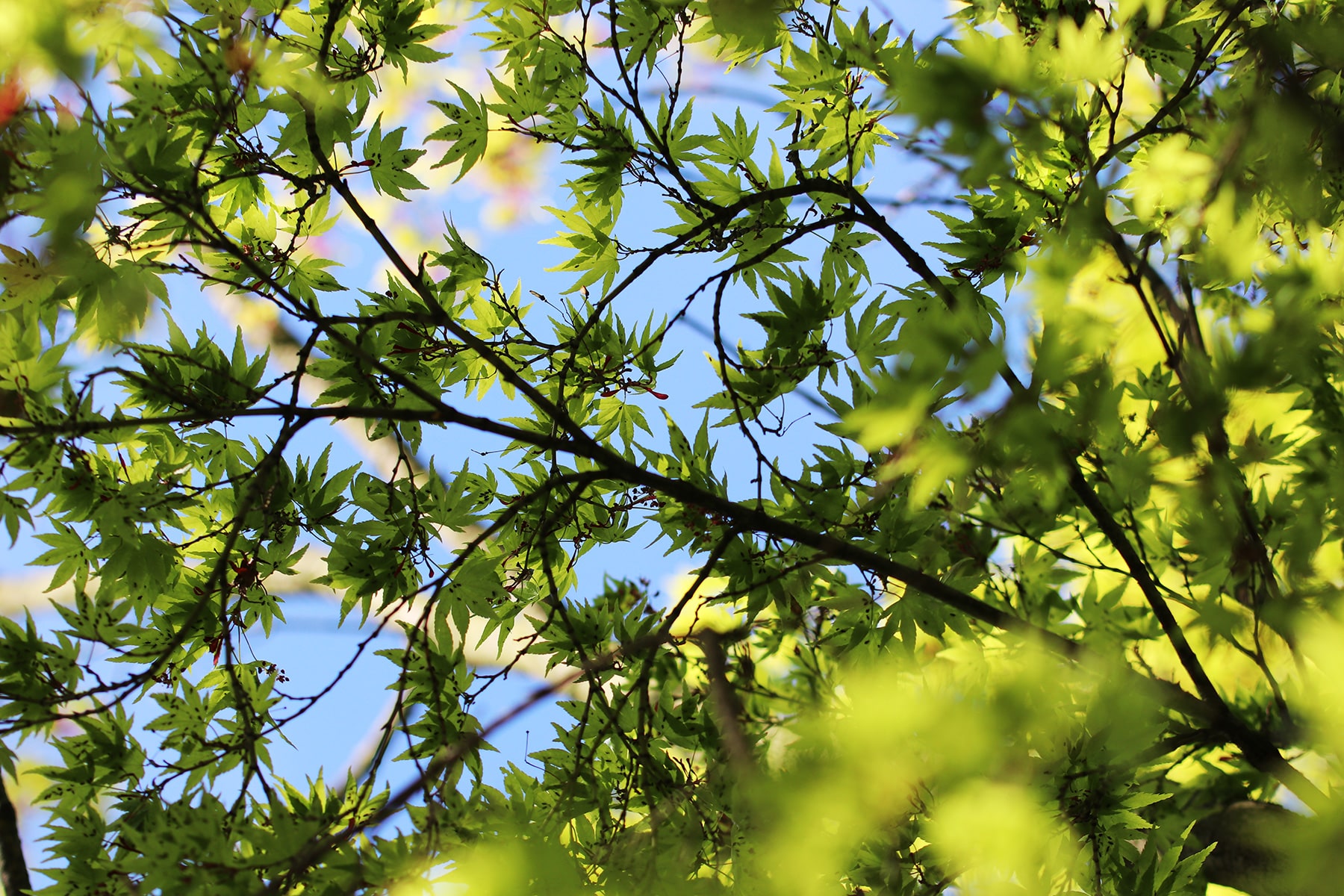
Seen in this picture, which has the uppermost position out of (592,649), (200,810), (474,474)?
(474,474)

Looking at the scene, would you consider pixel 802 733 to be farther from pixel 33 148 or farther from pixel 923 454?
pixel 33 148

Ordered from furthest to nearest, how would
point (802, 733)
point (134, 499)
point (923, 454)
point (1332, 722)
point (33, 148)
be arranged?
1. point (134, 499)
2. point (33, 148)
3. point (802, 733)
4. point (923, 454)
5. point (1332, 722)

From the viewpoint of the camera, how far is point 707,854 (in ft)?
4.18

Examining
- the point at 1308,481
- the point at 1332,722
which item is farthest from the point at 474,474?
the point at 1308,481

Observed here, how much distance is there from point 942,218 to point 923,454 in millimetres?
817

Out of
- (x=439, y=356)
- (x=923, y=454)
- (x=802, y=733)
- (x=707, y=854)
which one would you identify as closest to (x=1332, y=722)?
(x=923, y=454)

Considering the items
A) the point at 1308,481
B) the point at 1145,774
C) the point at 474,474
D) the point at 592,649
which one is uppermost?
the point at 474,474

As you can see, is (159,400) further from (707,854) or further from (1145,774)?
(1145,774)

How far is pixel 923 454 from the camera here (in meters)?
0.71

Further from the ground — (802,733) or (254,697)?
(254,697)

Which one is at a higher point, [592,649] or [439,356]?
[439,356]

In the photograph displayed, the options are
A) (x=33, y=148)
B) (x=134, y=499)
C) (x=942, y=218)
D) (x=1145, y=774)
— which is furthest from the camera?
(x=1145, y=774)

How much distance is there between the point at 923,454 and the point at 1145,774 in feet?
4.17

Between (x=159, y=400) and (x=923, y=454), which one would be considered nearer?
(x=923, y=454)
